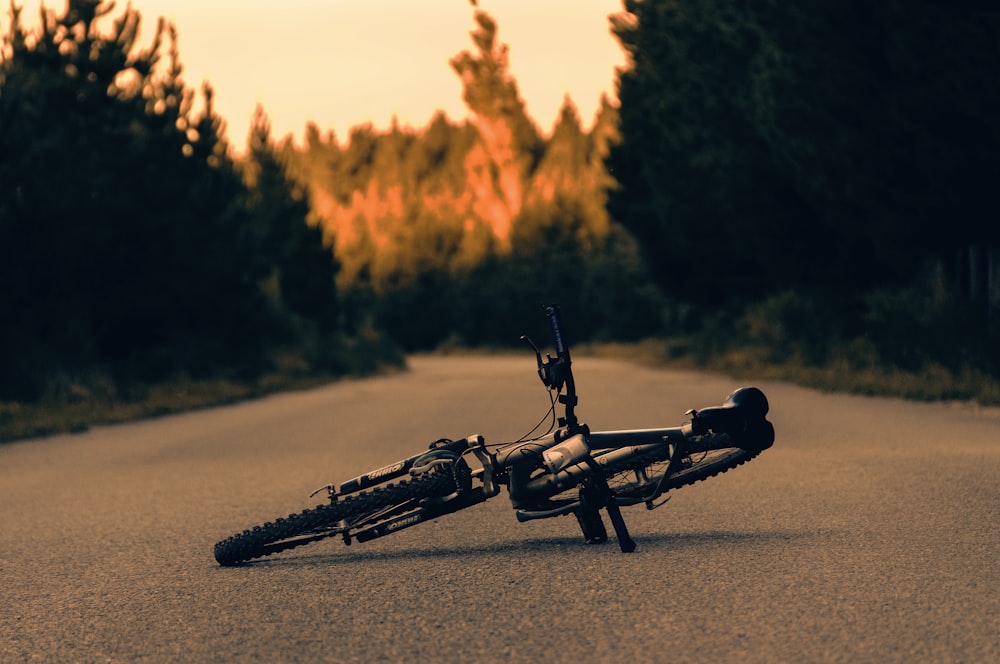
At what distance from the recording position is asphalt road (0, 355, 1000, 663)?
19.4 ft

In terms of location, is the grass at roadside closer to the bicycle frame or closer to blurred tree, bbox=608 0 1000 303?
blurred tree, bbox=608 0 1000 303

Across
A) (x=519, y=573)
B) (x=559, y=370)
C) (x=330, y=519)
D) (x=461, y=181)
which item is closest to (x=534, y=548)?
(x=519, y=573)

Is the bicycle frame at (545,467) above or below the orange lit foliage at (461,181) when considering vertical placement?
below

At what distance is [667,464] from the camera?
27.4ft

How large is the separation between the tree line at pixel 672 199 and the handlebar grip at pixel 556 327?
15647 mm

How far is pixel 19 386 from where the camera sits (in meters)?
24.8

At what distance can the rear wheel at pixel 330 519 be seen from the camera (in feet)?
25.5

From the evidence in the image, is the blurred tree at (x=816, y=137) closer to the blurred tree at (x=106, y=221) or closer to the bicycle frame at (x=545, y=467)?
the blurred tree at (x=106, y=221)

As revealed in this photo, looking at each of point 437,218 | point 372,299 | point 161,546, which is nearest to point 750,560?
point 161,546

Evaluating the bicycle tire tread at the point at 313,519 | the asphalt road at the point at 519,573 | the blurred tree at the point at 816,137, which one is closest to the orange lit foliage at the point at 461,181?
the blurred tree at the point at 816,137

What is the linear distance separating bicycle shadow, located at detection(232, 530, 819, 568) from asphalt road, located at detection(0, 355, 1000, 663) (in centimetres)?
3

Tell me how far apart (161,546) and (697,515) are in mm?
3597

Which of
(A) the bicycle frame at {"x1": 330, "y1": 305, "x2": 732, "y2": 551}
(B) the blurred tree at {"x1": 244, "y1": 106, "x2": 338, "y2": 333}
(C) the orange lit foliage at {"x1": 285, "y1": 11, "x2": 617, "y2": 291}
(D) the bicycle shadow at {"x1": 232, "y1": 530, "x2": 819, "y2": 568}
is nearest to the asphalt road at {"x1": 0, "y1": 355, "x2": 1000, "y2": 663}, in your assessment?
(D) the bicycle shadow at {"x1": 232, "y1": 530, "x2": 819, "y2": 568}

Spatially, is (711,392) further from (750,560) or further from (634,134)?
(634,134)
